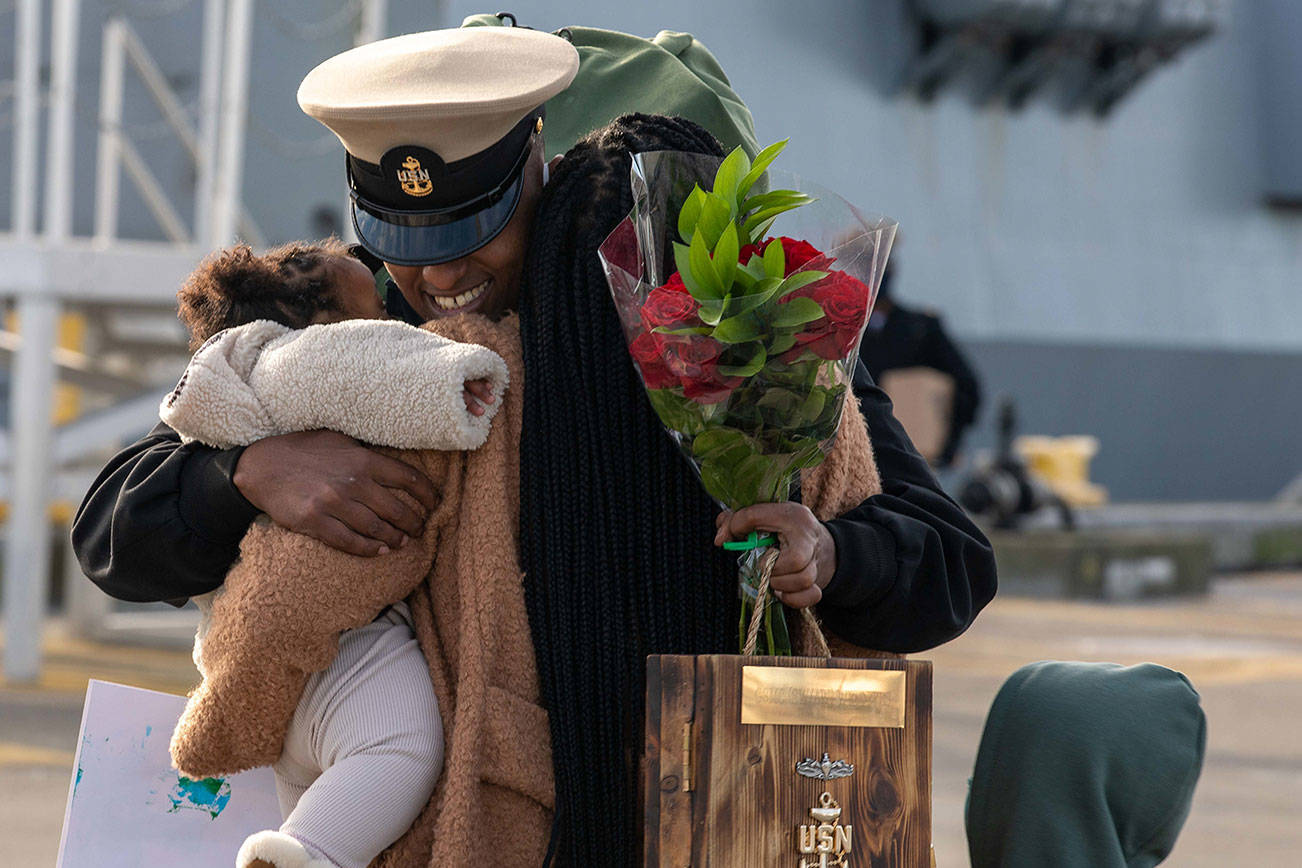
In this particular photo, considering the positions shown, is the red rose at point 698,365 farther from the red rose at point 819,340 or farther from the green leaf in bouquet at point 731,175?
the green leaf in bouquet at point 731,175

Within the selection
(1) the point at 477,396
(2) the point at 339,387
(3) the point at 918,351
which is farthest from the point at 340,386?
(3) the point at 918,351

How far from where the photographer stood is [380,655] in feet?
5.68

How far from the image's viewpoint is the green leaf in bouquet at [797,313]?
146cm

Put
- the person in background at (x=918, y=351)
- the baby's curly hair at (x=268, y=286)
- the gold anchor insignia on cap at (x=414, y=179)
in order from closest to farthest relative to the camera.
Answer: the gold anchor insignia on cap at (x=414, y=179), the baby's curly hair at (x=268, y=286), the person in background at (x=918, y=351)

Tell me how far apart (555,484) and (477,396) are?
0.44 feet

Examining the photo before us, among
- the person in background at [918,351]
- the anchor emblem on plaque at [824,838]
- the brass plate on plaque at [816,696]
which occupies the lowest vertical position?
the person in background at [918,351]

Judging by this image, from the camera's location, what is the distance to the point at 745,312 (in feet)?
4.77

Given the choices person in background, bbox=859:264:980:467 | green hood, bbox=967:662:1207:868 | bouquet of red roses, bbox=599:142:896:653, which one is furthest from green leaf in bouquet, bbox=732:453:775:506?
person in background, bbox=859:264:980:467

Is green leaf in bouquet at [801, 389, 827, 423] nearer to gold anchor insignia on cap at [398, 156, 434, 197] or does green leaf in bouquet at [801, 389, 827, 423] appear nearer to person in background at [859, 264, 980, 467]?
gold anchor insignia on cap at [398, 156, 434, 197]

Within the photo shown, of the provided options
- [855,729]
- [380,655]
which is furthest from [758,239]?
[380,655]

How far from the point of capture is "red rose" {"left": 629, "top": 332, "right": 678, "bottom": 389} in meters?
1.51

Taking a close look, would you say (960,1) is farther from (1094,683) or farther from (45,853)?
(1094,683)

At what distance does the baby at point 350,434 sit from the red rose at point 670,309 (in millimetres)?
259

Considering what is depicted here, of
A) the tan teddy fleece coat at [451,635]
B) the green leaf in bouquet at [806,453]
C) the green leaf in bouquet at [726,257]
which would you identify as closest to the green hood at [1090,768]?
the tan teddy fleece coat at [451,635]
